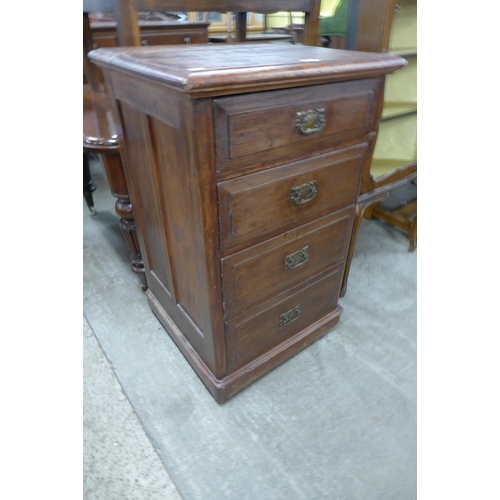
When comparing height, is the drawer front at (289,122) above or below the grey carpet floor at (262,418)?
above

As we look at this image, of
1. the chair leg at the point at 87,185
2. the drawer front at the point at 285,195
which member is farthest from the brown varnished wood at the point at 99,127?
the drawer front at the point at 285,195

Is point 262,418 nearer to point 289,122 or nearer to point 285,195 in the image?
point 285,195

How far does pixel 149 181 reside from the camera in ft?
3.45

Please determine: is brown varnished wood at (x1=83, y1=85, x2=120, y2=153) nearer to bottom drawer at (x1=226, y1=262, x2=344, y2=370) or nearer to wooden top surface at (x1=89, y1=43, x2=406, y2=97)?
wooden top surface at (x1=89, y1=43, x2=406, y2=97)

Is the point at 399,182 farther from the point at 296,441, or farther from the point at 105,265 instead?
the point at 105,265

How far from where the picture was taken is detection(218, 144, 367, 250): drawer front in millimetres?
828

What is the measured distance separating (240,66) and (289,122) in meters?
0.16

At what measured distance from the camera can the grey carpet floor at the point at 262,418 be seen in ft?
3.26

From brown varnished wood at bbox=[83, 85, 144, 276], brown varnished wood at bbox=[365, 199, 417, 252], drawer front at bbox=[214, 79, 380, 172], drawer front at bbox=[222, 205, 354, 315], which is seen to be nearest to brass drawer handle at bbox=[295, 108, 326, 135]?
drawer front at bbox=[214, 79, 380, 172]

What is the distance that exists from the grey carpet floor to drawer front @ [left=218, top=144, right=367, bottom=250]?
582 millimetres

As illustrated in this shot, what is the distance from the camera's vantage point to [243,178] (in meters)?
0.81

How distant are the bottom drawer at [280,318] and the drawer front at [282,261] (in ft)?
0.13

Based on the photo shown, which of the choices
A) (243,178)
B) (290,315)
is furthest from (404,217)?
(243,178)

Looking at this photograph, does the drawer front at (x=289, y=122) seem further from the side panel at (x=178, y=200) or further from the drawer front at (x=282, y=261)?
the drawer front at (x=282, y=261)
